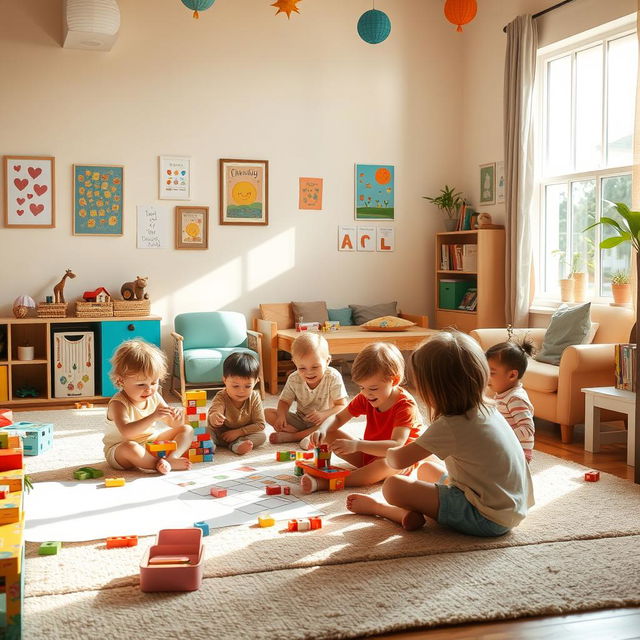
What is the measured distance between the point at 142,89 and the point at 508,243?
10.4ft

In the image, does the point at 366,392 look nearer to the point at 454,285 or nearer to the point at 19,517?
the point at 19,517

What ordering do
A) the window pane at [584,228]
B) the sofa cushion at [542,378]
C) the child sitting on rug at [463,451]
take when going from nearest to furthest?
1. the child sitting on rug at [463,451]
2. the sofa cushion at [542,378]
3. the window pane at [584,228]

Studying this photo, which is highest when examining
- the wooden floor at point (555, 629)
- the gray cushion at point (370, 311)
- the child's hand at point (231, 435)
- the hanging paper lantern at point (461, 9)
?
the hanging paper lantern at point (461, 9)

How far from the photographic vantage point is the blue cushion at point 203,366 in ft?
19.0

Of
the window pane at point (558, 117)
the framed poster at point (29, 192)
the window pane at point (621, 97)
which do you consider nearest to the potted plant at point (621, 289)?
the window pane at point (621, 97)

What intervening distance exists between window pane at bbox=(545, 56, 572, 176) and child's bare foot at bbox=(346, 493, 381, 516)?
403cm

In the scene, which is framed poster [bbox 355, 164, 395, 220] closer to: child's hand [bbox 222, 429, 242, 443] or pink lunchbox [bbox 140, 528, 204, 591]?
child's hand [bbox 222, 429, 242, 443]

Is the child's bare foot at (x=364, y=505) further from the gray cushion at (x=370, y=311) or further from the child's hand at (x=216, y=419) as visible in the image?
the gray cushion at (x=370, y=311)

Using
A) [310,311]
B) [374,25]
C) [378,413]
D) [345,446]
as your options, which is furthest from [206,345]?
[345,446]

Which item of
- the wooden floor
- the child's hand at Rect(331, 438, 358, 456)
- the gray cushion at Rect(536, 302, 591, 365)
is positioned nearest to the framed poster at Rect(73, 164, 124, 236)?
the gray cushion at Rect(536, 302, 591, 365)

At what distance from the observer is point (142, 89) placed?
20.9 ft

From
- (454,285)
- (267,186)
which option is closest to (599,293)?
(454,285)

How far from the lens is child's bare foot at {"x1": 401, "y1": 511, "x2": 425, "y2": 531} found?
280 cm

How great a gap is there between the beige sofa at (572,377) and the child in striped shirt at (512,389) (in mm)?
997
